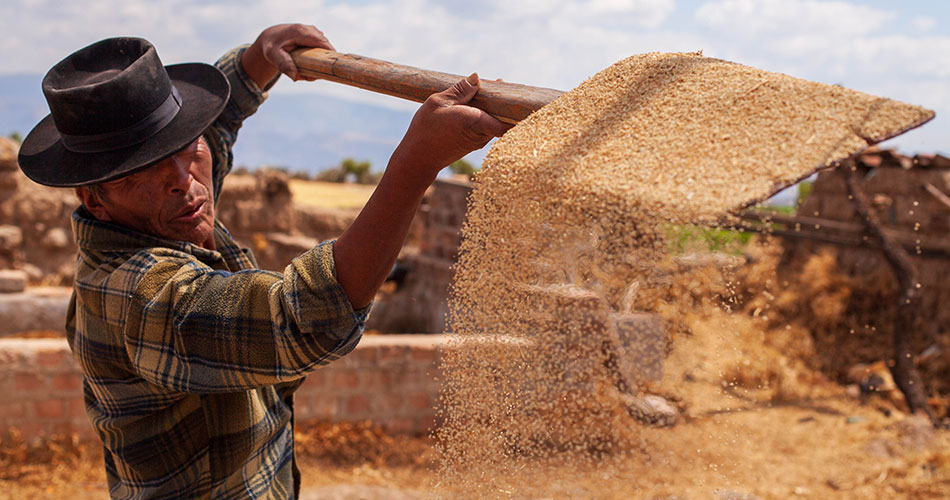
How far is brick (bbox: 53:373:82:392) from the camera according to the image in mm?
3400

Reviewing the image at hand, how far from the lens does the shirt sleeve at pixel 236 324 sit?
3.16ft

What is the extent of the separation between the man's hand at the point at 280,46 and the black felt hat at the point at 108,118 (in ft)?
1.38

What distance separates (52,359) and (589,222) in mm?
3264

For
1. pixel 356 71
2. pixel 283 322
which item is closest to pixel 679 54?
pixel 356 71

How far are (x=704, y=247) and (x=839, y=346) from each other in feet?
16.8

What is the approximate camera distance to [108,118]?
118cm

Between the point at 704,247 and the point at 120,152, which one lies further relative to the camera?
the point at 704,247

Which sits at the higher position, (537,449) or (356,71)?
(356,71)

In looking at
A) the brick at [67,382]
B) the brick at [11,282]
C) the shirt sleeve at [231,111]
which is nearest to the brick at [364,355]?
the brick at [67,382]

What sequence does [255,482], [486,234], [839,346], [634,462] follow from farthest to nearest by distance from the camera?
[839,346] < [634,462] < [255,482] < [486,234]

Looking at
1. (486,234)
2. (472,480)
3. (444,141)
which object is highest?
(444,141)

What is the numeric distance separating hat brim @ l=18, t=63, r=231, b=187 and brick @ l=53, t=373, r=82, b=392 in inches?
96.8

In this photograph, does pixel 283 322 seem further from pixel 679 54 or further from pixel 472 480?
pixel 679 54

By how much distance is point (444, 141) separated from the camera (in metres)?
1.02
